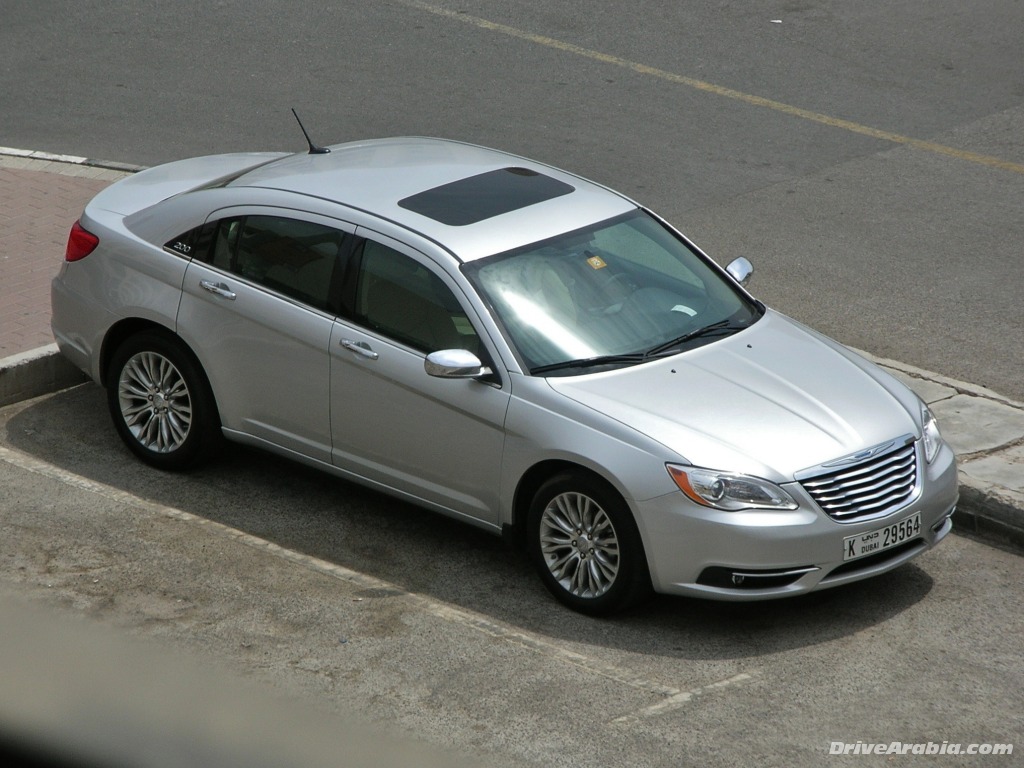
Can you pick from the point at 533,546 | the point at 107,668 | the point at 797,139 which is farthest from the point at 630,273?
the point at 797,139

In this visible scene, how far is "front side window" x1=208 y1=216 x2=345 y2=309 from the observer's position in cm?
661

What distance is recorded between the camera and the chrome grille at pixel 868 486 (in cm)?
563

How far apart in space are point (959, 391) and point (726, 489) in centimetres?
286

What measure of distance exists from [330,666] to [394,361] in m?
1.49

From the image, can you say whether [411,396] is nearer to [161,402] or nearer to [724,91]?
[161,402]

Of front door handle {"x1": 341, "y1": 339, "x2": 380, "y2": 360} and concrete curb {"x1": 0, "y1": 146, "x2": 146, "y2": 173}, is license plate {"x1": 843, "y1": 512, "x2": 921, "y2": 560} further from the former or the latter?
concrete curb {"x1": 0, "y1": 146, "x2": 146, "y2": 173}

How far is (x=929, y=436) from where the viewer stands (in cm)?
623

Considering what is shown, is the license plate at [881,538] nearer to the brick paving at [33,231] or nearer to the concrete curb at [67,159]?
the brick paving at [33,231]

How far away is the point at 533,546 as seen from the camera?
6070 mm

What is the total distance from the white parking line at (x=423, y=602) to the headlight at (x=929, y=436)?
140cm

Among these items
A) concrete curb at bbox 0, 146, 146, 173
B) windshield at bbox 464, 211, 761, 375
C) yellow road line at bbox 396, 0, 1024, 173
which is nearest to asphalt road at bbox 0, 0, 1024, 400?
yellow road line at bbox 396, 0, 1024, 173

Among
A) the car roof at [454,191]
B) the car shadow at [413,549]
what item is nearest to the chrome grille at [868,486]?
the car shadow at [413,549]
